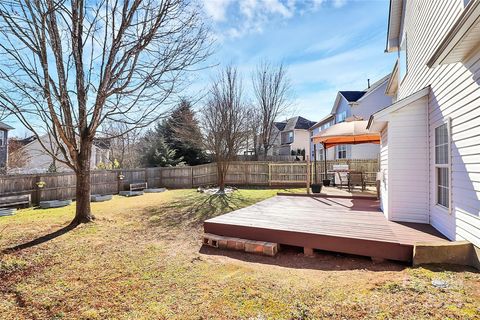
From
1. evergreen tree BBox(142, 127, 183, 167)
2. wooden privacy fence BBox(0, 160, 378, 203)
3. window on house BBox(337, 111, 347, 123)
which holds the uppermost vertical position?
window on house BBox(337, 111, 347, 123)

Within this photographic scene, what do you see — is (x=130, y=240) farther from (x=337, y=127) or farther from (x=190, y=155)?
(x=190, y=155)

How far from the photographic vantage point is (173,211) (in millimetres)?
8531

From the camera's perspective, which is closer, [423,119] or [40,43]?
[423,119]

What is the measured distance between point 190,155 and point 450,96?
18482 mm

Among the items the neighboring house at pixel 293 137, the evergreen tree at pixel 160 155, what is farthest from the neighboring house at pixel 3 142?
the neighboring house at pixel 293 137

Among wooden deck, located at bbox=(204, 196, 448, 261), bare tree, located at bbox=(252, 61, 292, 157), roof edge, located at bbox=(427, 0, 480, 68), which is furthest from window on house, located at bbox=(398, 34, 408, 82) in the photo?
bare tree, located at bbox=(252, 61, 292, 157)

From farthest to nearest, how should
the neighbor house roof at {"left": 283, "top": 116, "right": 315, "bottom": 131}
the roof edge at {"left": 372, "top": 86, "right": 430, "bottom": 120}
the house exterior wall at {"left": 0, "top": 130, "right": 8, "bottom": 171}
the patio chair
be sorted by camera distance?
1. the neighbor house roof at {"left": 283, "top": 116, "right": 315, "bottom": 131}
2. the house exterior wall at {"left": 0, "top": 130, "right": 8, "bottom": 171}
3. the patio chair
4. the roof edge at {"left": 372, "top": 86, "right": 430, "bottom": 120}

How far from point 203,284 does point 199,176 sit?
13.2m

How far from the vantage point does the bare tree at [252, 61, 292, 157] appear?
24.2 metres

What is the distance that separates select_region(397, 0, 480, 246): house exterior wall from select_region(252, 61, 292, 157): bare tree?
19.3m

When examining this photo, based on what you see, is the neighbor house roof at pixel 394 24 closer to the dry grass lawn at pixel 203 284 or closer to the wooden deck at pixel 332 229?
the wooden deck at pixel 332 229

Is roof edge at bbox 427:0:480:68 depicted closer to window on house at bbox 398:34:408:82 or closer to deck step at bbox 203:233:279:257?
deck step at bbox 203:233:279:257

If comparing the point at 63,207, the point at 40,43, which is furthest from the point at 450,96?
the point at 63,207

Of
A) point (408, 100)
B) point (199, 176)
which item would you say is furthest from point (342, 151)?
point (408, 100)
